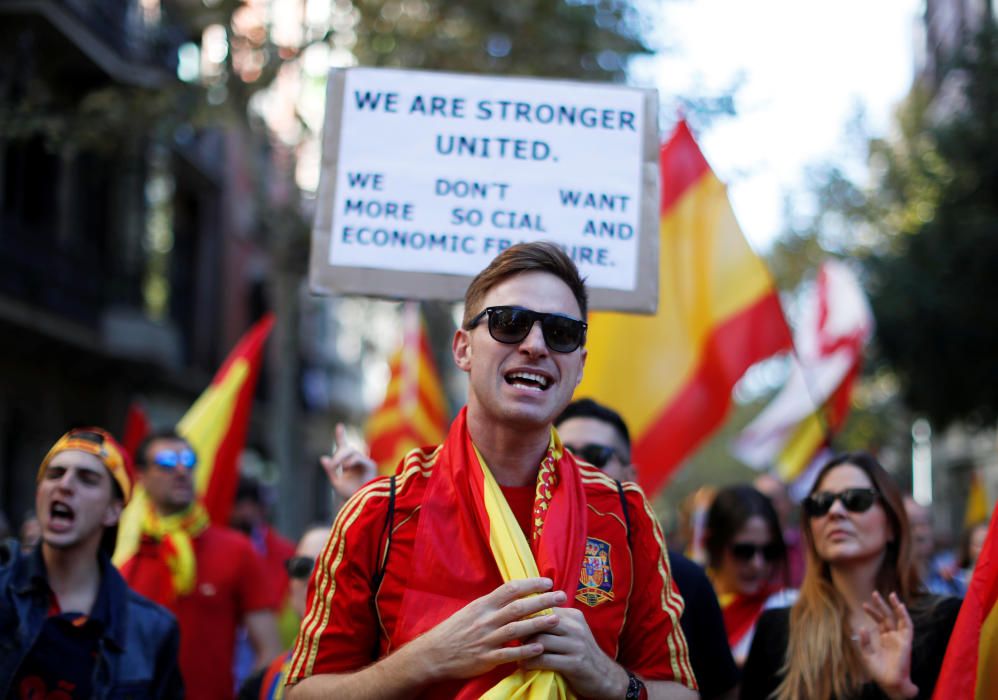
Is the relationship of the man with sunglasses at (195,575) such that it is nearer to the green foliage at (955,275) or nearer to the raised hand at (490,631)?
the raised hand at (490,631)

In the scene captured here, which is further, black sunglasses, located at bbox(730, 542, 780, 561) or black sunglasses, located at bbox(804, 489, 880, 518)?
black sunglasses, located at bbox(730, 542, 780, 561)

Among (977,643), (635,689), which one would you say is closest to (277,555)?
(977,643)

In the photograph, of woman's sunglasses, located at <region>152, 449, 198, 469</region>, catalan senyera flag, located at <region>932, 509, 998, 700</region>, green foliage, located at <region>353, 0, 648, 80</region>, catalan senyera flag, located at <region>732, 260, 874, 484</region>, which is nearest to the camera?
catalan senyera flag, located at <region>932, 509, 998, 700</region>

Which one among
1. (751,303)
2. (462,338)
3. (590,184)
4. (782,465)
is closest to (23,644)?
(462,338)

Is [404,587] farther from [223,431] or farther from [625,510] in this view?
[223,431]

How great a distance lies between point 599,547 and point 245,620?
3.33 meters

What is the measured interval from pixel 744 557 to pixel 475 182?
1.94m

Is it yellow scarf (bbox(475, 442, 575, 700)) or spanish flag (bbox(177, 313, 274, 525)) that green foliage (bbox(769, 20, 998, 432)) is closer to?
spanish flag (bbox(177, 313, 274, 525))

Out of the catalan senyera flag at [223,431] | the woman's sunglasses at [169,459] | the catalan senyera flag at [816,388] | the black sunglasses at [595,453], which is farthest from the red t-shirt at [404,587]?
the catalan senyera flag at [816,388]

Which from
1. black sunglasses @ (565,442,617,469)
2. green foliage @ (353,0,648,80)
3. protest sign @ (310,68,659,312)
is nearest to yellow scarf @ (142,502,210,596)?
protest sign @ (310,68,659,312)

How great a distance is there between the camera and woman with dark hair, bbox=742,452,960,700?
12.7 ft

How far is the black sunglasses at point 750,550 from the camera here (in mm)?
5309

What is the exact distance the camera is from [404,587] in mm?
2699

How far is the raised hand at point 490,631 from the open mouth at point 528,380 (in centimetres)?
46
